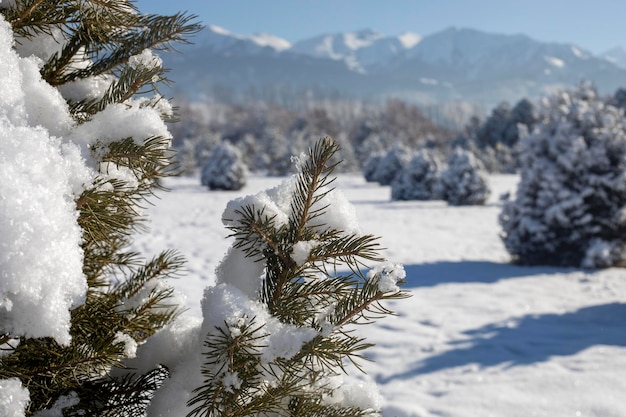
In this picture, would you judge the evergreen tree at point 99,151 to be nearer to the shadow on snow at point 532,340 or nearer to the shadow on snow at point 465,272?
the shadow on snow at point 532,340

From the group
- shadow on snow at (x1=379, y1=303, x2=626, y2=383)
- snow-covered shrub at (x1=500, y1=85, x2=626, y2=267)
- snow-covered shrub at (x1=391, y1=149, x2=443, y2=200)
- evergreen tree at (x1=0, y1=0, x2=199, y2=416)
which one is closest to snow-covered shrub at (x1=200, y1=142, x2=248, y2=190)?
snow-covered shrub at (x1=391, y1=149, x2=443, y2=200)

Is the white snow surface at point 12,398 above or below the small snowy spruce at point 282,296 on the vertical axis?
below

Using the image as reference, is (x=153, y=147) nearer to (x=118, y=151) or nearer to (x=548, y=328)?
(x=118, y=151)

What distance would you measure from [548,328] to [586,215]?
149 inches

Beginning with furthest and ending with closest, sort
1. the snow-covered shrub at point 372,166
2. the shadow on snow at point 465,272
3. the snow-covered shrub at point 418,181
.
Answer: the snow-covered shrub at point 372,166 < the snow-covered shrub at point 418,181 < the shadow on snow at point 465,272

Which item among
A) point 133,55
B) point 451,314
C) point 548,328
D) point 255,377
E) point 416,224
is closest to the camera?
point 255,377

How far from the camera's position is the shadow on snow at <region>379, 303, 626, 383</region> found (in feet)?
14.4

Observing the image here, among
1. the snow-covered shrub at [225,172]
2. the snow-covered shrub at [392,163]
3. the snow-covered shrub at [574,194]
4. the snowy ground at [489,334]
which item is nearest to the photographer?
the snowy ground at [489,334]

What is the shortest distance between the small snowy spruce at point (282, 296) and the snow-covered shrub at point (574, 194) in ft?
26.6

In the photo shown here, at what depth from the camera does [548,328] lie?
208 inches

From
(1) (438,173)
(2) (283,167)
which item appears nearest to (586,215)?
(1) (438,173)

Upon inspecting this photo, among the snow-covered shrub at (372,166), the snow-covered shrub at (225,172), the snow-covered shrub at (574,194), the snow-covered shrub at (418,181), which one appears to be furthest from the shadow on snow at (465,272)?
the snow-covered shrub at (372,166)

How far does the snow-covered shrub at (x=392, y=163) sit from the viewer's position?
27.0 m

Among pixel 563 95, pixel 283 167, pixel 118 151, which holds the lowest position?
pixel 283 167
